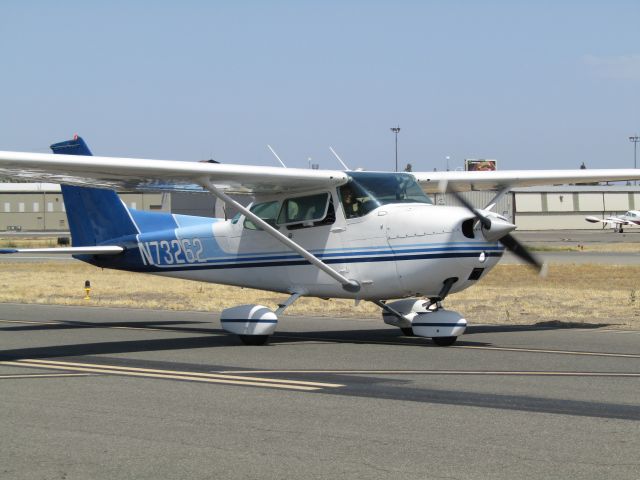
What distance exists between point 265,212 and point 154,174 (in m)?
2.19

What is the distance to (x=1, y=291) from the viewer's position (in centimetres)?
2803

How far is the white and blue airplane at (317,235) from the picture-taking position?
13789 mm

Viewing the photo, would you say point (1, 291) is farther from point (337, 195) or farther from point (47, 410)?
point (47, 410)

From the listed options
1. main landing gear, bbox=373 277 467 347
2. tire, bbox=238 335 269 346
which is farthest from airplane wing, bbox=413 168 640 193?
tire, bbox=238 335 269 346

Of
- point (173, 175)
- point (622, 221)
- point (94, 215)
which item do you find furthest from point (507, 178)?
point (622, 221)

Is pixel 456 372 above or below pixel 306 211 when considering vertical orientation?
below

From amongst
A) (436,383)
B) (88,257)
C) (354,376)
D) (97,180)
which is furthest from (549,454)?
(88,257)

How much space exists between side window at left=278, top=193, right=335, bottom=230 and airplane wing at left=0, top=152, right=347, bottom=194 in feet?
0.61

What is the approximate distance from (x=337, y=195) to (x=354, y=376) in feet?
15.6

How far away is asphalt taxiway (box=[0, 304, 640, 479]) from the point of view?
6.61m

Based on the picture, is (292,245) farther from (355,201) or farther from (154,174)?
(154,174)

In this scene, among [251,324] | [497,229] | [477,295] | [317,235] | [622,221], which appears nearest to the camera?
[497,229]

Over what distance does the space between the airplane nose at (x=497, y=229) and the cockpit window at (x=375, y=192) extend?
4.42 feet

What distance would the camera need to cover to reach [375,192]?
14.9m
